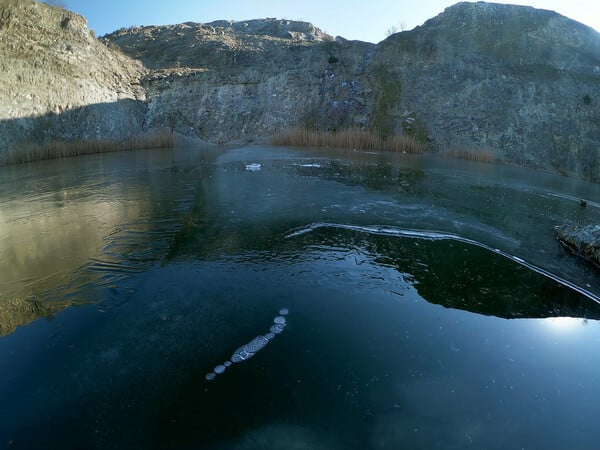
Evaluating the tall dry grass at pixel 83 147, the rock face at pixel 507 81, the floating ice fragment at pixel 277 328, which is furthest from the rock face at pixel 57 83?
the floating ice fragment at pixel 277 328

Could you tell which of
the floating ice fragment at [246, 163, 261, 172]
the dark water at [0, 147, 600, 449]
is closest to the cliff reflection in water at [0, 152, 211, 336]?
the dark water at [0, 147, 600, 449]

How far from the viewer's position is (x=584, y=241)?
8.80m

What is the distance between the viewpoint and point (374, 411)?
387 cm

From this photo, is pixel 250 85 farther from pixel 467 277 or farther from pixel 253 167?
pixel 467 277

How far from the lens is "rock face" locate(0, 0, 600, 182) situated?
1054 inches

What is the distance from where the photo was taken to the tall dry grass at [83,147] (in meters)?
21.4

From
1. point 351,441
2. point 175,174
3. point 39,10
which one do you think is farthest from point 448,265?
point 39,10

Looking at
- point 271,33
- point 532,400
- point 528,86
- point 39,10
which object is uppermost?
point 271,33

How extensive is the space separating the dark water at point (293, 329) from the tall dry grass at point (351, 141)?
750 inches

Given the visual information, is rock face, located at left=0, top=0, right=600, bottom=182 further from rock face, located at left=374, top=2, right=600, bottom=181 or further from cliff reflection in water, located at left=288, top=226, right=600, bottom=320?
cliff reflection in water, located at left=288, top=226, right=600, bottom=320

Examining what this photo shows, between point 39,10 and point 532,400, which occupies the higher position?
point 39,10

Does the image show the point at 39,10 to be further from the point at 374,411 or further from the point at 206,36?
the point at 374,411

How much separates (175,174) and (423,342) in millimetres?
13800

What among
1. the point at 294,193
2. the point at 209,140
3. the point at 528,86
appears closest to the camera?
the point at 294,193
